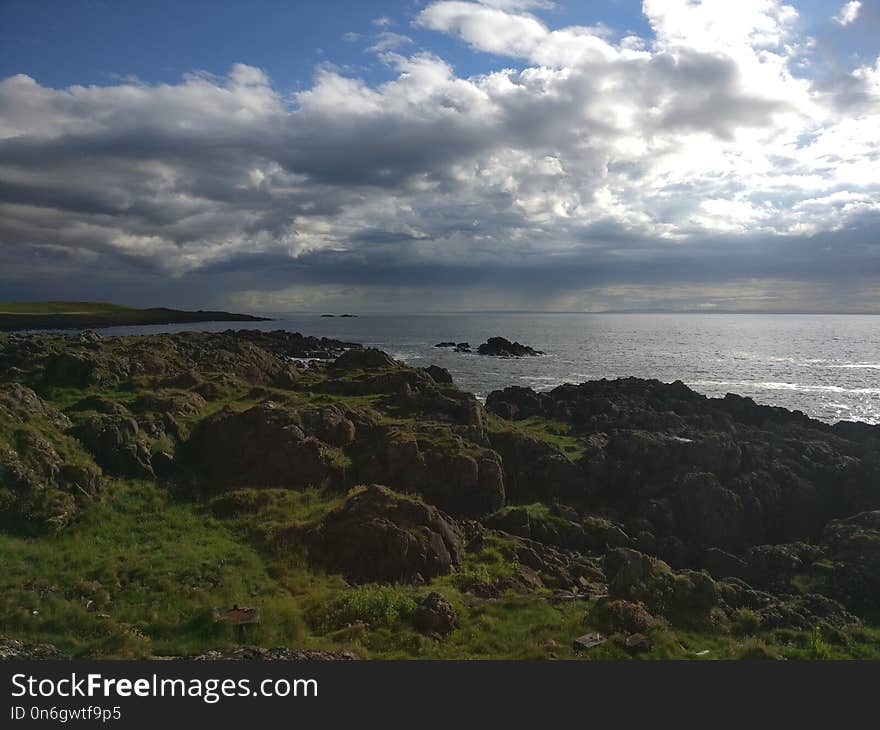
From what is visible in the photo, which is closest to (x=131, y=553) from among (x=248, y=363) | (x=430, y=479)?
(x=430, y=479)

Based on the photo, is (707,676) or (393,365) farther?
(393,365)

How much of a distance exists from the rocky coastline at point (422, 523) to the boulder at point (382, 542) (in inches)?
3.6

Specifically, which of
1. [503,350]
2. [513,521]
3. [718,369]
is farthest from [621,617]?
[503,350]

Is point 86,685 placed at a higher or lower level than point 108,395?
lower

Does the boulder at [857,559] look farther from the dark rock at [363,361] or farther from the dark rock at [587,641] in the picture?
the dark rock at [363,361]

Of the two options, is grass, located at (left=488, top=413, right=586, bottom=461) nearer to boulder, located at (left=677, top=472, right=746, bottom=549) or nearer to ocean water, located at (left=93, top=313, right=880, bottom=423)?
boulder, located at (left=677, top=472, right=746, bottom=549)

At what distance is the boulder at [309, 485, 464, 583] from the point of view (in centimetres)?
2197

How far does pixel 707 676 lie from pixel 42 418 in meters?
28.8

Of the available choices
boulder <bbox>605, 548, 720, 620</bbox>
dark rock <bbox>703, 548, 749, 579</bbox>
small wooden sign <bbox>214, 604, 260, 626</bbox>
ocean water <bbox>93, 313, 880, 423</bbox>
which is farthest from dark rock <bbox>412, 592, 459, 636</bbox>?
ocean water <bbox>93, 313, 880, 423</bbox>

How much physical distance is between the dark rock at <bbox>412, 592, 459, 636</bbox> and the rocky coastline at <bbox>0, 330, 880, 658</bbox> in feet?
0.16

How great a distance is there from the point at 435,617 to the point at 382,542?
533 centimetres

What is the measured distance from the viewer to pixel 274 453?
30.3m

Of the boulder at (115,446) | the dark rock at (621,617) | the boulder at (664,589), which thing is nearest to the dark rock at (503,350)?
the boulder at (115,446)

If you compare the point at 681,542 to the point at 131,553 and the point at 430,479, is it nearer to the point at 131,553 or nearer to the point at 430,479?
the point at 430,479
